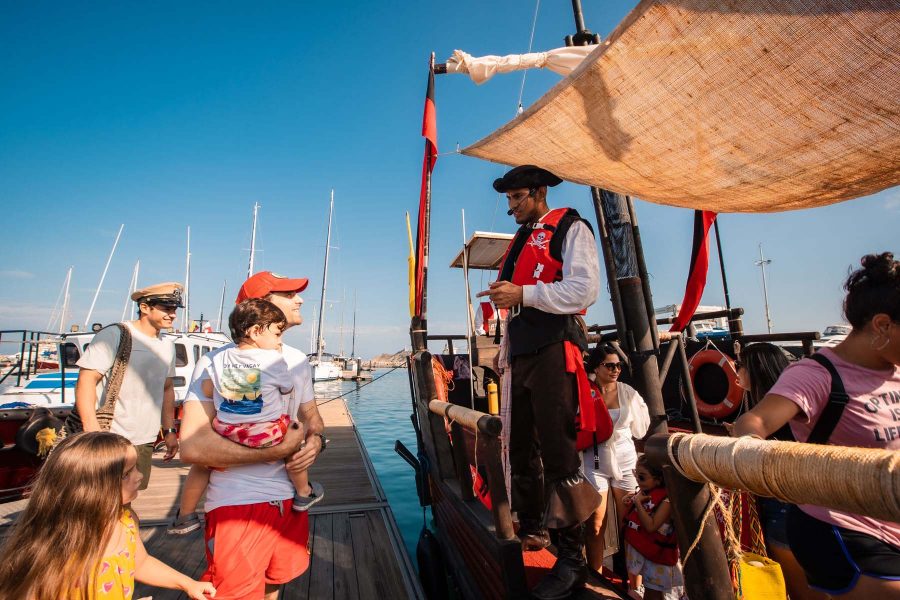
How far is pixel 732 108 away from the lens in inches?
71.2

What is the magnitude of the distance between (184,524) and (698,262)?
12.7ft

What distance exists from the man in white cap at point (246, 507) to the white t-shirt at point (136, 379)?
136 centimetres

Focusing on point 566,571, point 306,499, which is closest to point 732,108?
point 566,571

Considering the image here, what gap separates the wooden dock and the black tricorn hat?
3.01 meters

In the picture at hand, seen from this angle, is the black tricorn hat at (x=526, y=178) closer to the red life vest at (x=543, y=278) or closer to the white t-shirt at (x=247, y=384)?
the red life vest at (x=543, y=278)

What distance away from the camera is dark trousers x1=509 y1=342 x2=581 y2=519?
185 centimetres

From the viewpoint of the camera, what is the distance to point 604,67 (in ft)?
5.77

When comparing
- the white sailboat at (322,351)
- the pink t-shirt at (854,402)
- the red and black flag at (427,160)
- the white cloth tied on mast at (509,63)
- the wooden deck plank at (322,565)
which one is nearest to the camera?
the pink t-shirt at (854,402)

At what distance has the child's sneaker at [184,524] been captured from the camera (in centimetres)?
188

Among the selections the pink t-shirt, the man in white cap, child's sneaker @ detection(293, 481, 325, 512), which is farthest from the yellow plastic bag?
the man in white cap

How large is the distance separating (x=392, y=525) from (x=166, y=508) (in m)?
2.78

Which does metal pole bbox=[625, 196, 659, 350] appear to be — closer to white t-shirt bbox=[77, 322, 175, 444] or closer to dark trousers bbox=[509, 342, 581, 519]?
dark trousers bbox=[509, 342, 581, 519]

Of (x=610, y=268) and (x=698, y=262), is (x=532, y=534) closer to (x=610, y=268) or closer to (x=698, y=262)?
(x=610, y=268)

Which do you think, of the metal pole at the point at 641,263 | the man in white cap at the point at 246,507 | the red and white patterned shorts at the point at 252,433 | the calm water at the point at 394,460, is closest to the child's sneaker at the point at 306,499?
the man in white cap at the point at 246,507
